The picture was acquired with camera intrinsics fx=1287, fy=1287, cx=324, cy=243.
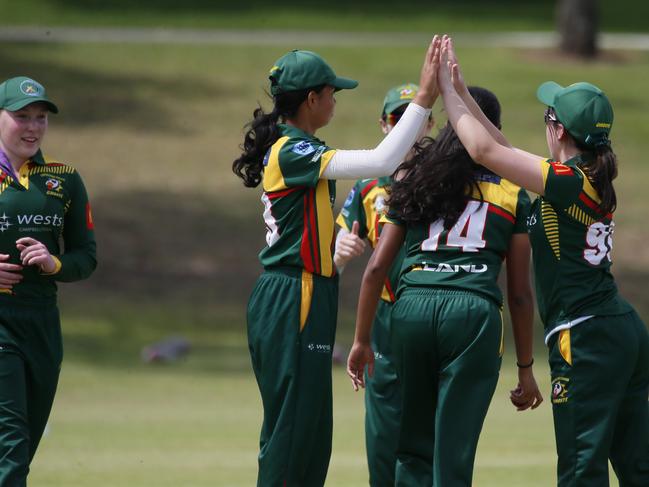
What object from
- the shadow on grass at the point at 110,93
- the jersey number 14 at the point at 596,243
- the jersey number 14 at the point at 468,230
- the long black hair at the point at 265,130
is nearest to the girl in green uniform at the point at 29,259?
the long black hair at the point at 265,130

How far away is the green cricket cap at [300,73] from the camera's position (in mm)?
6371

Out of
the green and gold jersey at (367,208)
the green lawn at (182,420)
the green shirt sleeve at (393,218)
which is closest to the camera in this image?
the green shirt sleeve at (393,218)

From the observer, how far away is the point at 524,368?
6449mm

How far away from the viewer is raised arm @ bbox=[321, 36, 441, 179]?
6.12m

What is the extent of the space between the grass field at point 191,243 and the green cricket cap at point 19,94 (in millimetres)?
2966

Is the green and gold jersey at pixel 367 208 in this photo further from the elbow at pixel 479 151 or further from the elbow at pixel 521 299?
the elbow at pixel 479 151

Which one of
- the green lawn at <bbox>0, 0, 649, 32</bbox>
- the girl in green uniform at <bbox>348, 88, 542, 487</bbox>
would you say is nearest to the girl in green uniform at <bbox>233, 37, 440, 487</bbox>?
the girl in green uniform at <bbox>348, 88, 542, 487</bbox>

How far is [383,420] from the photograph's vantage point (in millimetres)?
7324

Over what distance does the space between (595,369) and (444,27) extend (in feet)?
102

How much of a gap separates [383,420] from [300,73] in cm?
213

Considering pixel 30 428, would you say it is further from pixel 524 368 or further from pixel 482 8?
pixel 482 8

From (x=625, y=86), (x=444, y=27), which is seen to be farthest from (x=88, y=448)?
(x=444, y=27)

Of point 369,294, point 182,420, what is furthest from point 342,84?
point 182,420

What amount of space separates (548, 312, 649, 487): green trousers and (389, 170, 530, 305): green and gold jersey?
17.4 inches
